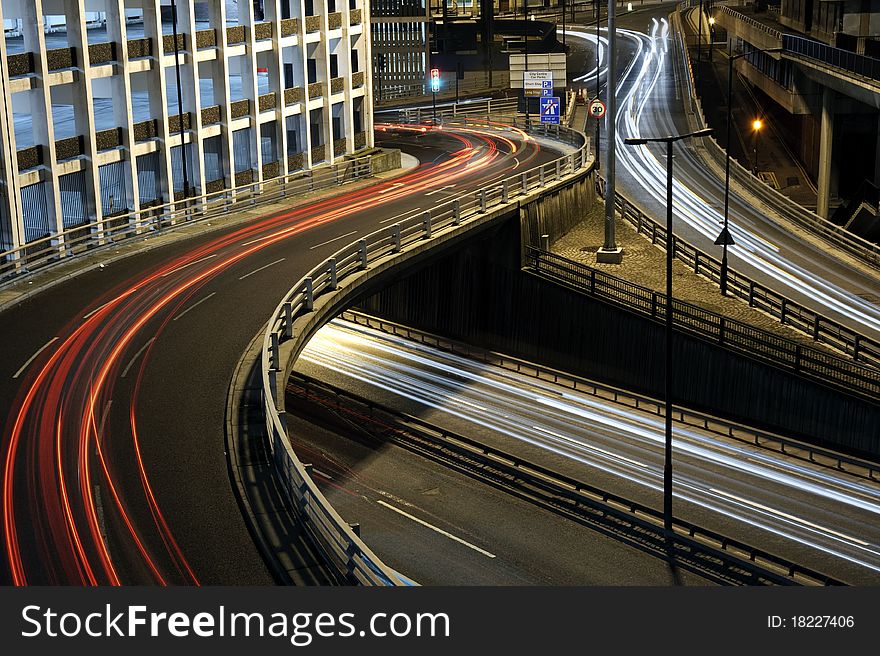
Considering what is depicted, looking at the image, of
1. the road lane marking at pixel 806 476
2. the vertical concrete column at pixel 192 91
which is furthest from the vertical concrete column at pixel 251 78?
the road lane marking at pixel 806 476

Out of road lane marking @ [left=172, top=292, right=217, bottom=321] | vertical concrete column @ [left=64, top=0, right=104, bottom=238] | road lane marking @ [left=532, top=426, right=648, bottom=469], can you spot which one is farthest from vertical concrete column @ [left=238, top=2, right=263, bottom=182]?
road lane marking @ [left=172, top=292, right=217, bottom=321]

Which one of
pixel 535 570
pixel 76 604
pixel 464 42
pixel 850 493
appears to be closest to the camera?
pixel 76 604

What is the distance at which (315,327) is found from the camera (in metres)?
33.2

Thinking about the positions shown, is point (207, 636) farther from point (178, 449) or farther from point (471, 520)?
point (471, 520)

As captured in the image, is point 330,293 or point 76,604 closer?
point 76,604

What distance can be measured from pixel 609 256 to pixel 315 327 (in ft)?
69.4

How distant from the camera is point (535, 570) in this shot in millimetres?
31734

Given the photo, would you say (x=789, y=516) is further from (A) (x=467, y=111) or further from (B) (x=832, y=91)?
(A) (x=467, y=111)

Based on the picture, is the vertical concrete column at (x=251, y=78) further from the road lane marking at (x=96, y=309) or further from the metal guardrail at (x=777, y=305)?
the road lane marking at (x=96, y=309)

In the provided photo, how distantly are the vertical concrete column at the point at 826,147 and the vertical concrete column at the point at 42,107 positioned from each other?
4990 centimetres

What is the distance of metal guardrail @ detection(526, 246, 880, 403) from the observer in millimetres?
41219

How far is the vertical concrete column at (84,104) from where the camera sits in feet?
145

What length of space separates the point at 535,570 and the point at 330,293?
9.63 meters

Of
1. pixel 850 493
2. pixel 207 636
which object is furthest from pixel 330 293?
pixel 207 636
